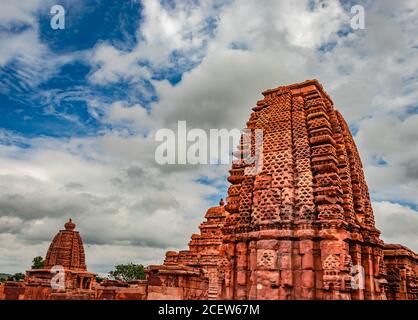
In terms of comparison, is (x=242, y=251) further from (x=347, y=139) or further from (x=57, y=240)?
(x=57, y=240)

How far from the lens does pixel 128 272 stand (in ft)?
211

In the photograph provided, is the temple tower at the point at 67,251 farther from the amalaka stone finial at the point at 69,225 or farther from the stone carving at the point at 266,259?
the stone carving at the point at 266,259

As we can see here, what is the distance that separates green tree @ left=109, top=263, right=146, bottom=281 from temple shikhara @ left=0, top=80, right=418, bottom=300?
5607 cm

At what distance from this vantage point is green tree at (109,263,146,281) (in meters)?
63.8

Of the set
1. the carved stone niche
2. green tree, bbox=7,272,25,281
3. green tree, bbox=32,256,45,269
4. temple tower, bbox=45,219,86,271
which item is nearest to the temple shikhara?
the carved stone niche

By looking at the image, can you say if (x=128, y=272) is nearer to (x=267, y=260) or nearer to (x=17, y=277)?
(x=17, y=277)

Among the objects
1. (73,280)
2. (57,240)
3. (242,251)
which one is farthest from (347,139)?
(57,240)

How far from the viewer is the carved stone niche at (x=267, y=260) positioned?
9.15 m

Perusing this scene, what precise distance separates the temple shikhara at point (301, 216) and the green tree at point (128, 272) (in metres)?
56.1

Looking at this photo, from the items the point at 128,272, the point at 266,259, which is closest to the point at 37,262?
the point at 128,272

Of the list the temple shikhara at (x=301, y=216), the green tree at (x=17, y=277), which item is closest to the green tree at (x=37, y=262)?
the green tree at (x=17, y=277)

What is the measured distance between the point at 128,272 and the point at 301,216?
60039 millimetres

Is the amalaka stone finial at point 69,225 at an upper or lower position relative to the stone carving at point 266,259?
upper
